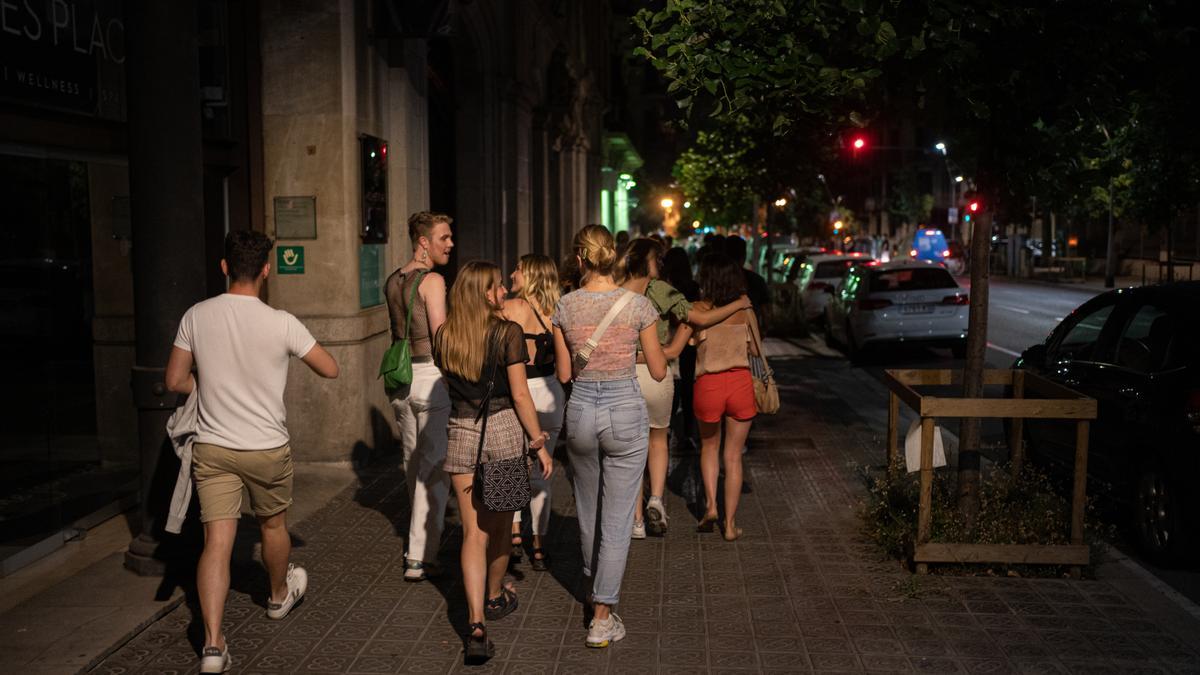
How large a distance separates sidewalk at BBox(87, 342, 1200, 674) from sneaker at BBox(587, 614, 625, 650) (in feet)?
0.27

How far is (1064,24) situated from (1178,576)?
3.26 metres

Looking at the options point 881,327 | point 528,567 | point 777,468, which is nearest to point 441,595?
point 528,567

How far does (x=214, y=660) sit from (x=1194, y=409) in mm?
5421

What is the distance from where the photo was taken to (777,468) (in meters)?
9.90

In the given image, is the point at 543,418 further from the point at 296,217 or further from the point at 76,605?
the point at 296,217

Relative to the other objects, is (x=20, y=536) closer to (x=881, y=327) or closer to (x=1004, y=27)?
(x=1004, y=27)

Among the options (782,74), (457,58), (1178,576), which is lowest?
(1178,576)

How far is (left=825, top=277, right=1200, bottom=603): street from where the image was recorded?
7.07 meters

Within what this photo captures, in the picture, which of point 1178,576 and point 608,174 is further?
point 608,174

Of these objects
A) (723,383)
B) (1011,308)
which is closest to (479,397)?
(723,383)

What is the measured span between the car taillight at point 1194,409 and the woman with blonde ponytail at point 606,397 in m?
3.30

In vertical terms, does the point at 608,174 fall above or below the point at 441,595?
above

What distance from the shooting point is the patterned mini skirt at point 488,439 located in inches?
219

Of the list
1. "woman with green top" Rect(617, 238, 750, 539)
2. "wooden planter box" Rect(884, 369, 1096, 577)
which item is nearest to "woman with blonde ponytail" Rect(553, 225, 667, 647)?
"woman with green top" Rect(617, 238, 750, 539)
